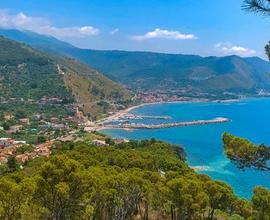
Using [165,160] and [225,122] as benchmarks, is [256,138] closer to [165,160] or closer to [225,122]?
[225,122]

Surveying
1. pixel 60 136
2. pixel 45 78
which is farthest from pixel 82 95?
pixel 60 136

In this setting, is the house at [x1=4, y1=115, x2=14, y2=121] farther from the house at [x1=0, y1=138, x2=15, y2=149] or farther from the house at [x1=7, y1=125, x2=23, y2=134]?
the house at [x1=0, y1=138, x2=15, y2=149]

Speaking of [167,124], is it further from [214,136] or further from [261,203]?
[261,203]

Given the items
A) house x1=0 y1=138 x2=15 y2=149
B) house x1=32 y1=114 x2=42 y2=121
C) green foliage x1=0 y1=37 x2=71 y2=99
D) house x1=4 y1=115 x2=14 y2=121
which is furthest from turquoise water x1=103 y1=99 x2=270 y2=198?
house x1=0 y1=138 x2=15 y2=149

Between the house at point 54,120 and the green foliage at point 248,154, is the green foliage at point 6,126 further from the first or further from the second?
the green foliage at point 248,154

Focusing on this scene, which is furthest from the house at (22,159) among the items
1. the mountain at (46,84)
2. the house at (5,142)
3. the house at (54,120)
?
the mountain at (46,84)

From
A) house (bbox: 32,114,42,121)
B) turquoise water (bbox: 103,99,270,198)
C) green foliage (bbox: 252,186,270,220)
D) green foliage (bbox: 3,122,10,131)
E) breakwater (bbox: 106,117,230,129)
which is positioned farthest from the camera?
breakwater (bbox: 106,117,230,129)
